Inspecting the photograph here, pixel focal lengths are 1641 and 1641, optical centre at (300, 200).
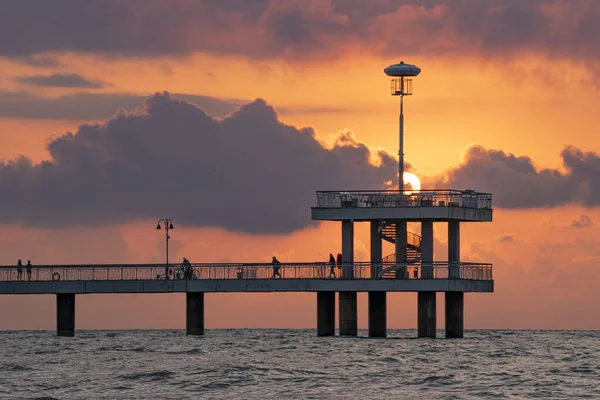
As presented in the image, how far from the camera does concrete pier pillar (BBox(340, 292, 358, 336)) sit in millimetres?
121625

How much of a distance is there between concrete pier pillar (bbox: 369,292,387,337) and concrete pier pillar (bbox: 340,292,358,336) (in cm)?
130

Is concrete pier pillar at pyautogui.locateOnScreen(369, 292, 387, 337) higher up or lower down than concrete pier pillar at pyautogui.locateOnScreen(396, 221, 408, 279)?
lower down

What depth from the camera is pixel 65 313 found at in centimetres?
12356

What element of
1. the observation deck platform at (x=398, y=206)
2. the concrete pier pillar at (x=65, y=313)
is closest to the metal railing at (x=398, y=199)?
the observation deck platform at (x=398, y=206)

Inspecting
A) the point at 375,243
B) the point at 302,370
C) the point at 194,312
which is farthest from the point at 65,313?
the point at 302,370

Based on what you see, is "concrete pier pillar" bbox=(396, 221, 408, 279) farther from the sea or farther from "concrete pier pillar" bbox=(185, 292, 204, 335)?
"concrete pier pillar" bbox=(185, 292, 204, 335)

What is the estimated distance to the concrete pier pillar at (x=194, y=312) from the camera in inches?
4803

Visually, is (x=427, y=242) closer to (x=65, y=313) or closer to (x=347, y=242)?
(x=347, y=242)

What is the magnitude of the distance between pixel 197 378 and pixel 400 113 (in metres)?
42.6

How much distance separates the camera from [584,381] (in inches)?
3359

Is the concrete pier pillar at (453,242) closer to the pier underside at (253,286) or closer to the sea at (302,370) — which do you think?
the pier underside at (253,286)

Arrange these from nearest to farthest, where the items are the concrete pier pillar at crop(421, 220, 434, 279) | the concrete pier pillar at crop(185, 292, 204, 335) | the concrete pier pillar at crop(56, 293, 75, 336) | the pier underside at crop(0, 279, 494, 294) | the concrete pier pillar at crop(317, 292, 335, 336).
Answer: the pier underside at crop(0, 279, 494, 294) → the concrete pier pillar at crop(421, 220, 434, 279) → the concrete pier pillar at crop(317, 292, 335, 336) → the concrete pier pillar at crop(185, 292, 204, 335) → the concrete pier pillar at crop(56, 293, 75, 336)

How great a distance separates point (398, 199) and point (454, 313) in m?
9.72

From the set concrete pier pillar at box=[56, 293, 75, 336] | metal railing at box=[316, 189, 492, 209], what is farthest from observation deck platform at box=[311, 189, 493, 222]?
concrete pier pillar at box=[56, 293, 75, 336]
